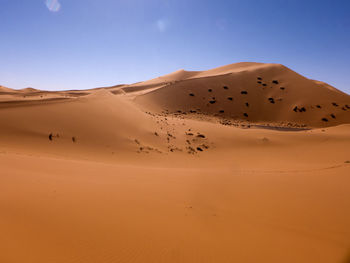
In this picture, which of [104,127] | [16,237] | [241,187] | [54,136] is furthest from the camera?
[104,127]

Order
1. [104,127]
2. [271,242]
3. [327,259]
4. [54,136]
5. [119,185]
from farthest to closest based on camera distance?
[104,127] → [54,136] → [119,185] → [271,242] → [327,259]

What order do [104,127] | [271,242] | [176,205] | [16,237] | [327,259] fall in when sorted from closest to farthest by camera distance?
[16,237] < [327,259] < [271,242] < [176,205] < [104,127]

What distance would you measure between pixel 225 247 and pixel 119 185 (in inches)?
120

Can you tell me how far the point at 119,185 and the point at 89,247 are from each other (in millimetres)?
2397

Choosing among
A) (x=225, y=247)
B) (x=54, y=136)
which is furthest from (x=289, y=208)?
(x=54, y=136)

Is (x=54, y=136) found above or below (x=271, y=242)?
above

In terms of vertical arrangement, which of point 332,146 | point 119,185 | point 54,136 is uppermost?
point 54,136

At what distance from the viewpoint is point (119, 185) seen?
5.11 metres

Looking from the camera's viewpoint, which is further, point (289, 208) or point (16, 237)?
point (289, 208)

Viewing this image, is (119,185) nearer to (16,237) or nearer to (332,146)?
(16,237)

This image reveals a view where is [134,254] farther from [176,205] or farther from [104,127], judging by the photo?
[104,127]

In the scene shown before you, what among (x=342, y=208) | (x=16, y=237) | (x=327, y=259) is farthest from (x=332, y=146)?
(x=16, y=237)

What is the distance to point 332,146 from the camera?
42.1 ft

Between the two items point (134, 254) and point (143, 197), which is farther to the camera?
point (143, 197)
